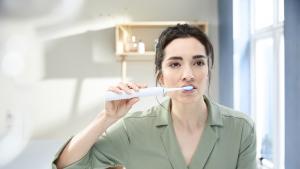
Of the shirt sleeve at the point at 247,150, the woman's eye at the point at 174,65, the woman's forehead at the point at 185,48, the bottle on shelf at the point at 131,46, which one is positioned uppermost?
the bottle on shelf at the point at 131,46

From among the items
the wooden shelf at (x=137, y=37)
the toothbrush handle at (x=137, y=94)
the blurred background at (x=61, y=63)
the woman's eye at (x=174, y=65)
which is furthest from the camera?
the blurred background at (x=61, y=63)

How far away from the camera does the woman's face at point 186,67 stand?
1.10 meters

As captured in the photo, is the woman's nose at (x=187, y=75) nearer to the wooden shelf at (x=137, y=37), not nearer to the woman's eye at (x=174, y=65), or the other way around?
the woman's eye at (x=174, y=65)

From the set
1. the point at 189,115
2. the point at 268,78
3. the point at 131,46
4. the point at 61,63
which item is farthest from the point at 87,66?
the point at 189,115

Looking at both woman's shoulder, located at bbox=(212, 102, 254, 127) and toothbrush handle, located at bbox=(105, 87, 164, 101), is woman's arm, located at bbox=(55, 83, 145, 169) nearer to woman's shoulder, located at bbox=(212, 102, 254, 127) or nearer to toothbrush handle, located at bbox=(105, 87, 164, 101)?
toothbrush handle, located at bbox=(105, 87, 164, 101)

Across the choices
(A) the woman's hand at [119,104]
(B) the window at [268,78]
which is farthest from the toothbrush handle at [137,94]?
(B) the window at [268,78]

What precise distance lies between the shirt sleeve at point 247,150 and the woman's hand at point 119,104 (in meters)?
A: 0.38

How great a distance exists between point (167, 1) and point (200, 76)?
8.08ft

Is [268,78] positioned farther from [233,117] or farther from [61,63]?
[61,63]

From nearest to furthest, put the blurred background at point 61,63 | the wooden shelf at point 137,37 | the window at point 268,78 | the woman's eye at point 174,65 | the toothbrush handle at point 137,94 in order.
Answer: the toothbrush handle at point 137,94 → the woman's eye at point 174,65 → the window at point 268,78 → the wooden shelf at point 137,37 → the blurred background at point 61,63

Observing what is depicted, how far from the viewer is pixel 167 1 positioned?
3438 mm

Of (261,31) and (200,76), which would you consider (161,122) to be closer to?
(200,76)

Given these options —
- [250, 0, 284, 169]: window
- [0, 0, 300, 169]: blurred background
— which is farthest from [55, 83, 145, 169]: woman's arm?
[0, 0, 300, 169]: blurred background

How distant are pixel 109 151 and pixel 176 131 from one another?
0.77 feet
